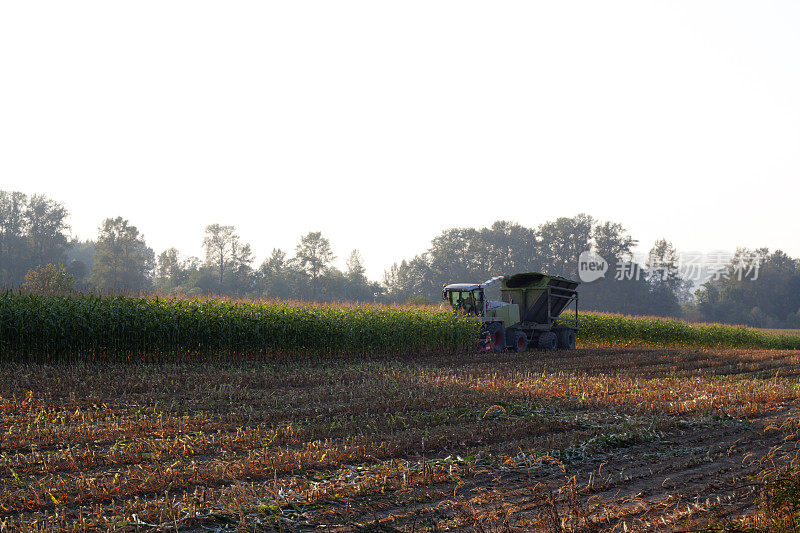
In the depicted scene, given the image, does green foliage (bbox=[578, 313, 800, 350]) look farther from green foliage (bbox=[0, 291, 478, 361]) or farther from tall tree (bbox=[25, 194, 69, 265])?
tall tree (bbox=[25, 194, 69, 265])

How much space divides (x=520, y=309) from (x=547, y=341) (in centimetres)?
155

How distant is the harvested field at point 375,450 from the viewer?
16.7ft

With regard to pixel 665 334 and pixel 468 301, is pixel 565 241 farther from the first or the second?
pixel 468 301

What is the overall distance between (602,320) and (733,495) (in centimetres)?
2862

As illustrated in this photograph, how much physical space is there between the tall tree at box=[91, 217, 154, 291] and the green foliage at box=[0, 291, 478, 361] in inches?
2226

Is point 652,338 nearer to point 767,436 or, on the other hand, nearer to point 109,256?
point 767,436

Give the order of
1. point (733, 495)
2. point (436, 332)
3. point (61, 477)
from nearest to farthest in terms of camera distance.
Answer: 1. point (733, 495)
2. point (61, 477)
3. point (436, 332)

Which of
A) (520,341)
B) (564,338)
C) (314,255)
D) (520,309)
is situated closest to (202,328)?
(520,341)

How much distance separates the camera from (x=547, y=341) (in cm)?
2370

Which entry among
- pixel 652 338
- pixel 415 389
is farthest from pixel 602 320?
pixel 415 389

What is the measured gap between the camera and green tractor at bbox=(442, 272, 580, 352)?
22.3 metres

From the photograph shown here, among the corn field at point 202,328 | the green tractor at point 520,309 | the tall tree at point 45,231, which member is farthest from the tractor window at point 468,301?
the tall tree at point 45,231

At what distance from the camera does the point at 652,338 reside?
119ft

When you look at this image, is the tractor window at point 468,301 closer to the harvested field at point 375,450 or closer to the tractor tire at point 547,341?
the tractor tire at point 547,341
